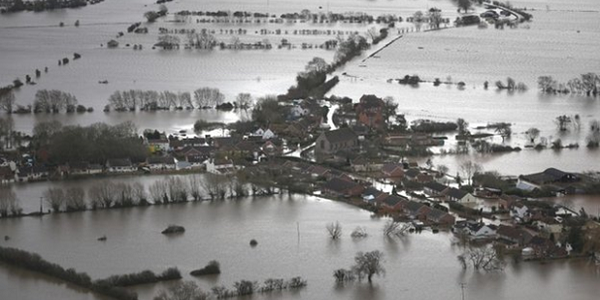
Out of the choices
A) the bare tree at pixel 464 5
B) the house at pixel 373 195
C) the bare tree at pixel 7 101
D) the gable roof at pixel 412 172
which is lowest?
the house at pixel 373 195

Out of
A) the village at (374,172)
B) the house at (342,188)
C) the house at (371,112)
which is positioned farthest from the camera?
the house at (371,112)

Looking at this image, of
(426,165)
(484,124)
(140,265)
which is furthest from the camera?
(484,124)

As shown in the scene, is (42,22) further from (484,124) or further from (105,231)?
(105,231)

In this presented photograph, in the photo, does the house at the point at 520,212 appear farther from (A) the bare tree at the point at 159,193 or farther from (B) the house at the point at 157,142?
(B) the house at the point at 157,142

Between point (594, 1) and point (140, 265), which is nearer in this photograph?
point (140, 265)

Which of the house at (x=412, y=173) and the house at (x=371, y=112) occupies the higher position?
the house at (x=371, y=112)

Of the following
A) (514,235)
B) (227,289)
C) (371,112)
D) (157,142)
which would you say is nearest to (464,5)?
(371,112)

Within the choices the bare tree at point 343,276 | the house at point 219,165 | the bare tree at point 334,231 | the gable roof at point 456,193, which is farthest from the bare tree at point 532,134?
the bare tree at point 343,276

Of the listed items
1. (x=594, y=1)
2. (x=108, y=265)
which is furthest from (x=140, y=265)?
(x=594, y=1)
